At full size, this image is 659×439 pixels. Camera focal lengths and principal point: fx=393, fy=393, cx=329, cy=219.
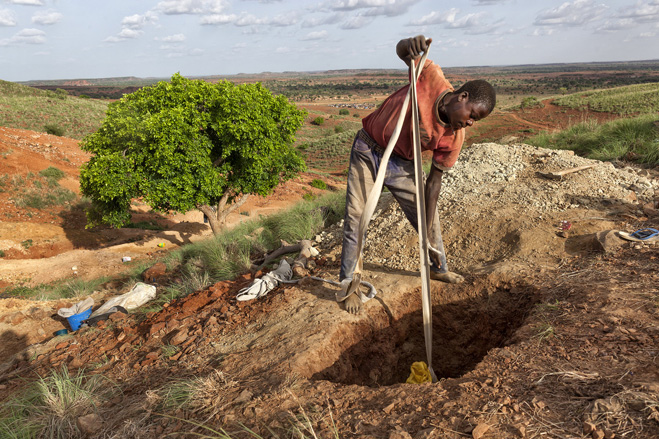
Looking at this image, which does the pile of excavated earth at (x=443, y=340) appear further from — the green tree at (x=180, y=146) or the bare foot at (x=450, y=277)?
the green tree at (x=180, y=146)

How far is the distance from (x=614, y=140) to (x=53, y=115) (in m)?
32.1

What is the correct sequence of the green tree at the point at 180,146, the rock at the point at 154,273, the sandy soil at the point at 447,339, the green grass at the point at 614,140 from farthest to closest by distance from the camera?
1. the green tree at the point at 180,146
2. the rock at the point at 154,273
3. the green grass at the point at 614,140
4. the sandy soil at the point at 447,339

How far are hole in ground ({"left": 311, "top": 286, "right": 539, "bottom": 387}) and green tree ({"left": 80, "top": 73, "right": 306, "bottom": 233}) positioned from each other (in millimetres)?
6744

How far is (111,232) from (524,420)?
1347 centimetres

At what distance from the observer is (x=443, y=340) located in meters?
3.29

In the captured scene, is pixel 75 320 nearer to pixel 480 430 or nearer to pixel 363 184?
pixel 363 184

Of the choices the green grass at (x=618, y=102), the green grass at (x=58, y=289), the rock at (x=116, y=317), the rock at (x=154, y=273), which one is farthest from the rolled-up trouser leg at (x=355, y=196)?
the green grass at (x=618, y=102)

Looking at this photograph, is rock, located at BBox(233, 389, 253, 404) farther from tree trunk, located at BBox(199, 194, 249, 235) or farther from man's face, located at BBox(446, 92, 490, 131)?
tree trunk, located at BBox(199, 194, 249, 235)

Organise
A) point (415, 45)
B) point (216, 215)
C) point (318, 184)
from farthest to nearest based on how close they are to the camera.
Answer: point (318, 184)
point (216, 215)
point (415, 45)

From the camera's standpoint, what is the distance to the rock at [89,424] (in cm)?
220

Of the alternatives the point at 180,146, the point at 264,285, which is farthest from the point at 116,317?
the point at 180,146

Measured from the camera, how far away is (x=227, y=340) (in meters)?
2.99

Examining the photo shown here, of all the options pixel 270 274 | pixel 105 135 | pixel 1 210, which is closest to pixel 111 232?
pixel 1 210

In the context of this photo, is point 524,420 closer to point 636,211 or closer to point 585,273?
point 585,273
